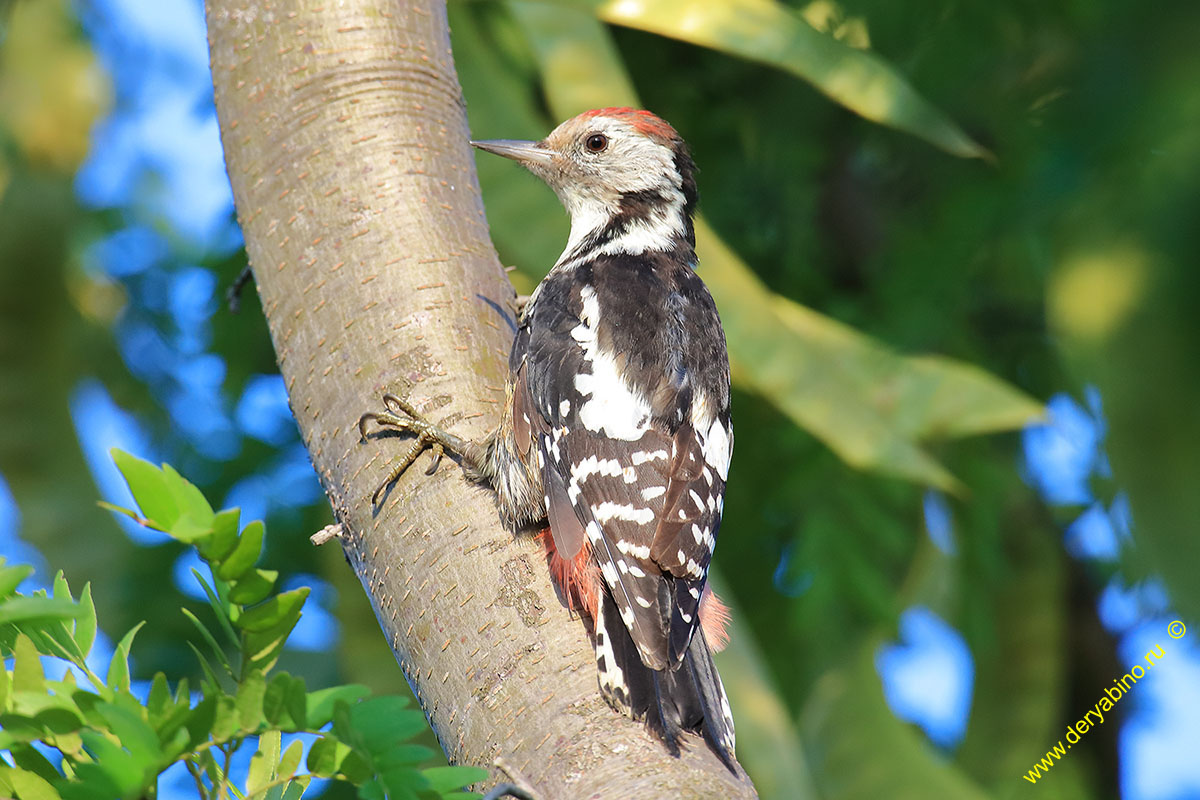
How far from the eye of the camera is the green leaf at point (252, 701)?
1050 millimetres

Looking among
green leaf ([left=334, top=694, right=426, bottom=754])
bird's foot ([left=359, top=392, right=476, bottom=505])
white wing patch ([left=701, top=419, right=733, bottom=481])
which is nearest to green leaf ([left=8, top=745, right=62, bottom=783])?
green leaf ([left=334, top=694, right=426, bottom=754])

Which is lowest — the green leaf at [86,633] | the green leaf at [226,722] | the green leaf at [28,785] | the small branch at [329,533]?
the small branch at [329,533]

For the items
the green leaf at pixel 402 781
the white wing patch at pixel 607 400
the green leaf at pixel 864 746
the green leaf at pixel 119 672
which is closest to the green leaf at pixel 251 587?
the green leaf at pixel 119 672

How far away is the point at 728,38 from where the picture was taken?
9.08 feet

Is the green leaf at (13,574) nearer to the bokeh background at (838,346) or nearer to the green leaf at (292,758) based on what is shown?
the green leaf at (292,758)

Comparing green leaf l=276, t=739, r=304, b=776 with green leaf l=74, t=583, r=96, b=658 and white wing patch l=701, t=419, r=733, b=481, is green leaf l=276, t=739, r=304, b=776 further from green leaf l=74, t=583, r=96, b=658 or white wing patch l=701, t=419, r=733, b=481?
white wing patch l=701, t=419, r=733, b=481

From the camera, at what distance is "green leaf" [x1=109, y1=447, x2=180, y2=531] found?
1016mm

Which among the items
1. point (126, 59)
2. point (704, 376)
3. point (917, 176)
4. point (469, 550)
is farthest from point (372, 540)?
point (126, 59)

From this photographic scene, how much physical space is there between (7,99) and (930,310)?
341 centimetres

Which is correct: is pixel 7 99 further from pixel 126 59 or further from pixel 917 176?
pixel 917 176

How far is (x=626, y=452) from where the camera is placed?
2.26 m

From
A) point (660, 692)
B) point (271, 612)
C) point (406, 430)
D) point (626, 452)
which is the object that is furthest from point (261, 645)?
point (626, 452)

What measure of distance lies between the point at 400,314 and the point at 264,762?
1.05 metres

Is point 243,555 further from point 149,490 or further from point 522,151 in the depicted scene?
point 522,151
